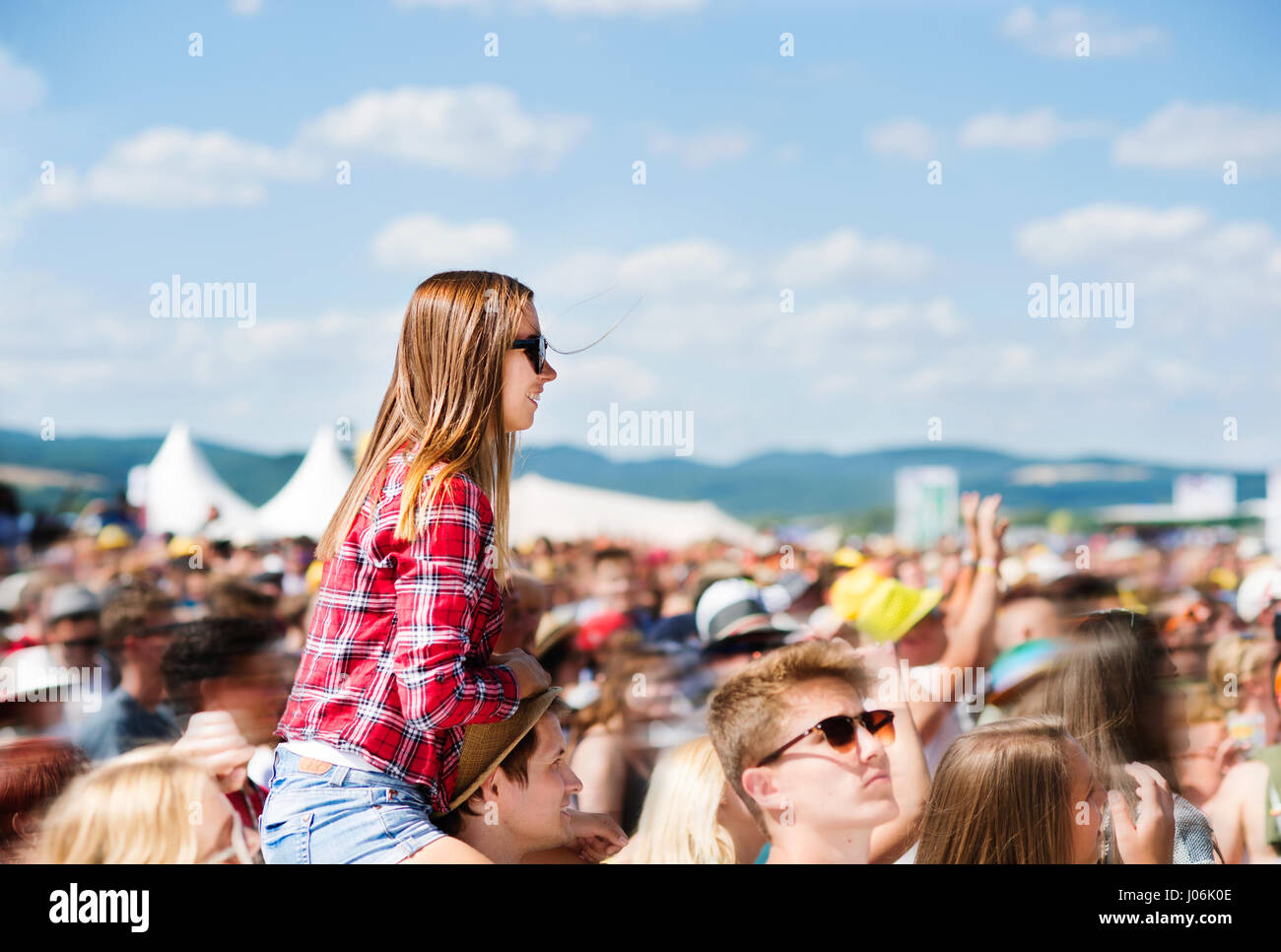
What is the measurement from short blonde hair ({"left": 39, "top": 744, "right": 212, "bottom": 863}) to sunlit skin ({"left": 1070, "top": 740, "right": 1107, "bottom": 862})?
181cm

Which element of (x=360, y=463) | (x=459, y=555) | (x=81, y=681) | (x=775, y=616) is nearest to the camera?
(x=459, y=555)

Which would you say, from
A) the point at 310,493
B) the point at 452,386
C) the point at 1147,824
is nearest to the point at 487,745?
the point at 452,386

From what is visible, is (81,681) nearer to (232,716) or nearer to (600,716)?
(232,716)

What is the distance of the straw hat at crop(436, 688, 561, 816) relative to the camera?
6.00ft

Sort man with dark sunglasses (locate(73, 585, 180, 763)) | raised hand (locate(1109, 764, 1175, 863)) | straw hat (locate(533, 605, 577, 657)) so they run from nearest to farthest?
1. raised hand (locate(1109, 764, 1175, 863))
2. man with dark sunglasses (locate(73, 585, 180, 763))
3. straw hat (locate(533, 605, 577, 657))

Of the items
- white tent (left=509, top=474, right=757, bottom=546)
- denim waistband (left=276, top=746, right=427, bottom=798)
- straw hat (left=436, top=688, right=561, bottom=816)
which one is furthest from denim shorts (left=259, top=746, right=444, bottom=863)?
white tent (left=509, top=474, right=757, bottom=546)

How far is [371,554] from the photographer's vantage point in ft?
5.48

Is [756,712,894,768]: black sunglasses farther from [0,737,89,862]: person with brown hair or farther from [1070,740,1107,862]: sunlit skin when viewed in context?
[0,737,89,862]: person with brown hair

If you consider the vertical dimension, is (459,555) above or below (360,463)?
below

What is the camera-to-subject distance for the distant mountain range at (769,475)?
400 inches

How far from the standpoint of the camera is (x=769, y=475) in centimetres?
1891

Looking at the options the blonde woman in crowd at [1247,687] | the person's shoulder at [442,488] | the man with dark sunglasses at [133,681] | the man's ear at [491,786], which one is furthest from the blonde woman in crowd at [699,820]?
the blonde woman in crowd at [1247,687]
